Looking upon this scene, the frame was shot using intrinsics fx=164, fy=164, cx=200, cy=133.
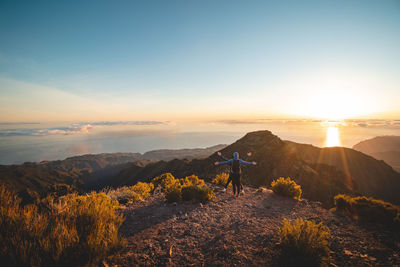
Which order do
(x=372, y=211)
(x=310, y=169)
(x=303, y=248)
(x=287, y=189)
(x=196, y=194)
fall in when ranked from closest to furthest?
1. (x=303, y=248)
2. (x=372, y=211)
3. (x=196, y=194)
4. (x=287, y=189)
5. (x=310, y=169)

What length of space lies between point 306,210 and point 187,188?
518 centimetres

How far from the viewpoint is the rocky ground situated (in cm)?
Result: 347

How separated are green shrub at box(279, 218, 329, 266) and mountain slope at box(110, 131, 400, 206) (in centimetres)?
1610

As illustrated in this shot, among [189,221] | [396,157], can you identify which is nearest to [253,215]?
[189,221]

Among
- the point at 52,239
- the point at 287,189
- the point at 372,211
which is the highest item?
the point at 52,239

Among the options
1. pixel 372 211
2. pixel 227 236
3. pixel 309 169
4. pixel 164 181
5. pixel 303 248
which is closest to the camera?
pixel 303 248

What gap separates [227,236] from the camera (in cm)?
424

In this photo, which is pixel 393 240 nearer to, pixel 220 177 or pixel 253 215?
pixel 253 215

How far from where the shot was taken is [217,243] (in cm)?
396

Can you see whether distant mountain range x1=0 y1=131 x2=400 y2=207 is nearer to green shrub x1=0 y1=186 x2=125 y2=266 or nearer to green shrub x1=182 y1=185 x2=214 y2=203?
green shrub x1=182 y1=185 x2=214 y2=203

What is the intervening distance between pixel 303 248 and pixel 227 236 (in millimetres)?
1687

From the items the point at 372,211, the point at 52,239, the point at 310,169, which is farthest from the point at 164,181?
the point at 310,169

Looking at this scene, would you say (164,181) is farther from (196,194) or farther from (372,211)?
(372,211)

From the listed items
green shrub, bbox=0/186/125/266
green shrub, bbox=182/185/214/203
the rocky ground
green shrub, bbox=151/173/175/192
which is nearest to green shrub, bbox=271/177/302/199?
the rocky ground
